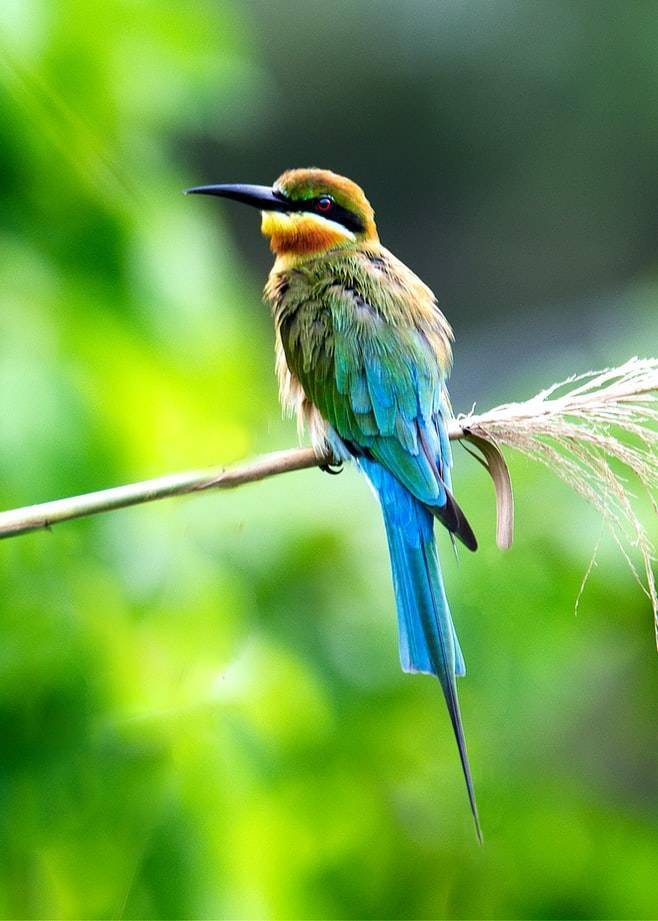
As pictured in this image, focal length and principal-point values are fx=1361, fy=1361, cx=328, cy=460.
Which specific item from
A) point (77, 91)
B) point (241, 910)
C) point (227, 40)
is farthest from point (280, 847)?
point (227, 40)

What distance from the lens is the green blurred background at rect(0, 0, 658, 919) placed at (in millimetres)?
1630

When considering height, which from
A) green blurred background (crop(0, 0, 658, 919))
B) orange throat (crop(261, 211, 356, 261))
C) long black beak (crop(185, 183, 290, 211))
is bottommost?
green blurred background (crop(0, 0, 658, 919))

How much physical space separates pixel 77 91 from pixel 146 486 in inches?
34.0

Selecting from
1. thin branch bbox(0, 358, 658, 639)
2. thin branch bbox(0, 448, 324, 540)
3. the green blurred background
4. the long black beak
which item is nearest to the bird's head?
the long black beak

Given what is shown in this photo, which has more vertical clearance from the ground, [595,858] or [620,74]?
[620,74]

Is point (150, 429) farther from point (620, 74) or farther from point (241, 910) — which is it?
point (620, 74)

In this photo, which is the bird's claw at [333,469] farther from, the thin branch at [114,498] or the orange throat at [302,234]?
the thin branch at [114,498]

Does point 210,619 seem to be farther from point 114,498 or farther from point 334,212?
point 334,212

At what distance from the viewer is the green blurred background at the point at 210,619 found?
1630mm

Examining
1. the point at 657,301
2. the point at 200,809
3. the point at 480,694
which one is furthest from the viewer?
the point at 657,301

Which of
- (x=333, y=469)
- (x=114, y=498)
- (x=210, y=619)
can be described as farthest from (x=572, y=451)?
(x=333, y=469)

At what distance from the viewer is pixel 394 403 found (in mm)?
1911

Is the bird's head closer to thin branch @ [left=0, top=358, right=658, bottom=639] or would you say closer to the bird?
the bird

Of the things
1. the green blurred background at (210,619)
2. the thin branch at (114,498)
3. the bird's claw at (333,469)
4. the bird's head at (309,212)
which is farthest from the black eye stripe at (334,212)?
the thin branch at (114,498)
